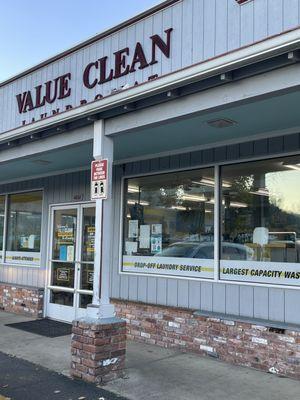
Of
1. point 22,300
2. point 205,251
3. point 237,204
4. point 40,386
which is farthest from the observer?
point 22,300

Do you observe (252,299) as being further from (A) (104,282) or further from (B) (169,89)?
(B) (169,89)

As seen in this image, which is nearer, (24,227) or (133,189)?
(133,189)

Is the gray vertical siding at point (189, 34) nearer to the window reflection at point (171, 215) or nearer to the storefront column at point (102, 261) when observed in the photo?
the storefront column at point (102, 261)

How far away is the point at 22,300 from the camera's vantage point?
10.7 m

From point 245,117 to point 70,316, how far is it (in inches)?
227

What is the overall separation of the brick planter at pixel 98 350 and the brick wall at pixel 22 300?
445 centimetres

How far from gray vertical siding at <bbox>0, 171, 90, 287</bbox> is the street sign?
3418 millimetres

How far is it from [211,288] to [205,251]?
1.95ft

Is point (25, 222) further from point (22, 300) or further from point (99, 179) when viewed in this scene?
point (99, 179)

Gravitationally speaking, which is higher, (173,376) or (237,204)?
(237,204)

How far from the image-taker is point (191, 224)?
307 inches

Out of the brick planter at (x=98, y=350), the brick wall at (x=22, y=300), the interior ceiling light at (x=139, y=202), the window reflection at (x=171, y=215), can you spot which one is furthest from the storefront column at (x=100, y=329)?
the brick wall at (x=22, y=300)

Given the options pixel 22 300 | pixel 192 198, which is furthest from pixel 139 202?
pixel 22 300

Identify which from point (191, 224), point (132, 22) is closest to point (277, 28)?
point (132, 22)
